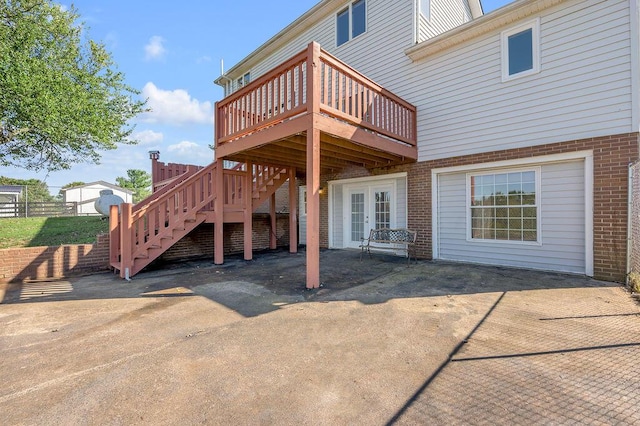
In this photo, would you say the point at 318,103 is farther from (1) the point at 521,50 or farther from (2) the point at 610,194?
(2) the point at 610,194

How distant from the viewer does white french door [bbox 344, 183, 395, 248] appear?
27.6 ft

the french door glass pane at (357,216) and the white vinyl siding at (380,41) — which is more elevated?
the white vinyl siding at (380,41)

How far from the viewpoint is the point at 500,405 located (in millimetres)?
1959

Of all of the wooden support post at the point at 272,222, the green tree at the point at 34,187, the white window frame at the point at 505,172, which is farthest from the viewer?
the green tree at the point at 34,187

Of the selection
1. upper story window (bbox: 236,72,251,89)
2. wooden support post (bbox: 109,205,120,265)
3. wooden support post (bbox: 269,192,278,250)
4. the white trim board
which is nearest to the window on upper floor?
the white trim board

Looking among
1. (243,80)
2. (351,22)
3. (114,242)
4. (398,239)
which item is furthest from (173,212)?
(243,80)

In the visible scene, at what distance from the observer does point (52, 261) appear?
574 centimetres

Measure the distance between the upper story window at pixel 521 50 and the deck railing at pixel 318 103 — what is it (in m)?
2.10

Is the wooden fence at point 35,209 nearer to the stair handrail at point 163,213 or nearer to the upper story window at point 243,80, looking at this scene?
the upper story window at point 243,80

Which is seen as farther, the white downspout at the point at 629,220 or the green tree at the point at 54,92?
the green tree at the point at 54,92

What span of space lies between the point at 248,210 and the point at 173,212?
74.0 inches

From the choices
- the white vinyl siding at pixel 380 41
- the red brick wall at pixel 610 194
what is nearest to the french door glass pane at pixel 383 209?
the white vinyl siding at pixel 380 41

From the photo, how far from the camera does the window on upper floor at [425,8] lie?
7.82m

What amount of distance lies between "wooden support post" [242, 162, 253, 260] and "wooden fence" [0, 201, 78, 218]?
16467mm
